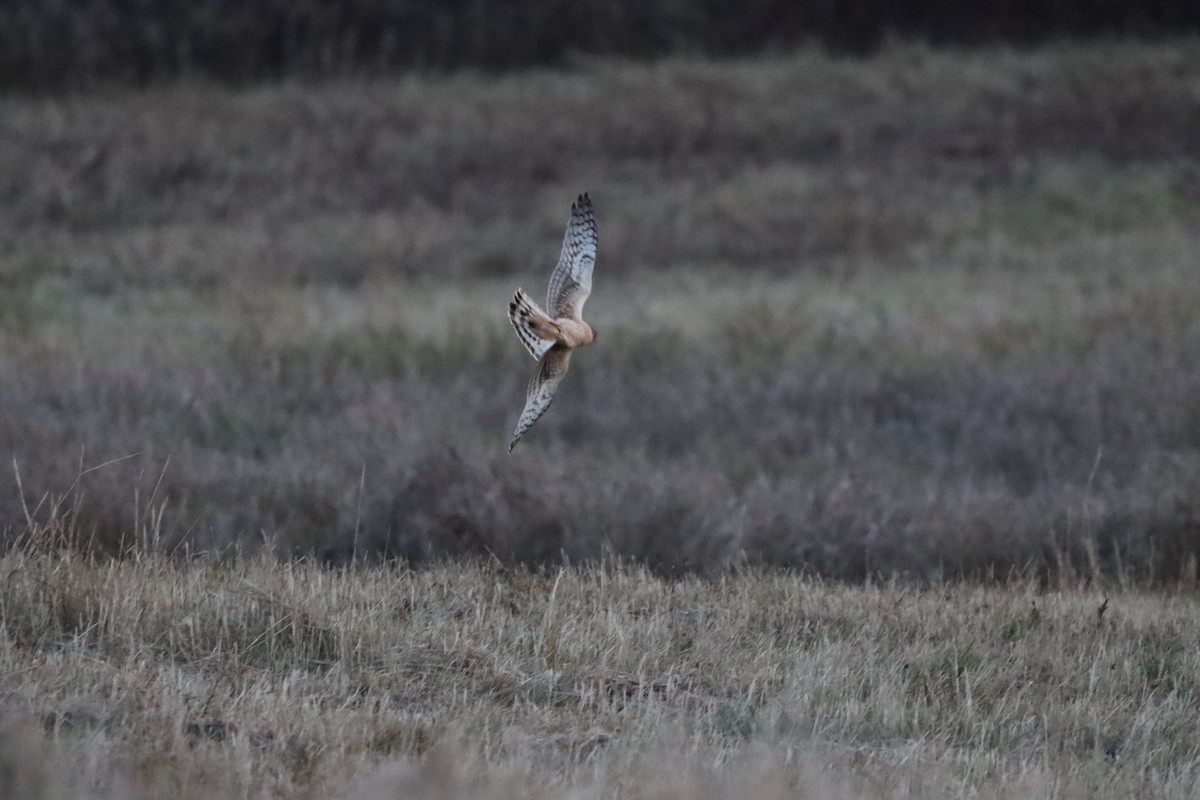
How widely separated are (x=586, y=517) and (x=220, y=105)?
1949cm

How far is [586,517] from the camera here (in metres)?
11.6

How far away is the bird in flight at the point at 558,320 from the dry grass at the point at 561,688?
99 centimetres

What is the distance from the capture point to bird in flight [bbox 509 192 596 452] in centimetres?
602

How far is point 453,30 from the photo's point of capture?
3234 cm

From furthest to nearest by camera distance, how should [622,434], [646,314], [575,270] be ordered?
1. [646,314]
2. [622,434]
3. [575,270]

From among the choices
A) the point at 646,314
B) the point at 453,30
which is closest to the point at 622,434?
the point at 646,314

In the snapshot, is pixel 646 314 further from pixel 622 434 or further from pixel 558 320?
pixel 558 320

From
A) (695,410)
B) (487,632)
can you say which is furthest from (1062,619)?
(695,410)

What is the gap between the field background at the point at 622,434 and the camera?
571cm

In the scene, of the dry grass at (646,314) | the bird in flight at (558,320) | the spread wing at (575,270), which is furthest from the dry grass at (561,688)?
the dry grass at (646,314)

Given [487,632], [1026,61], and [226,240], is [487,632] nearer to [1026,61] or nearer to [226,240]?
[226,240]

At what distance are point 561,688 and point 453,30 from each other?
2767cm

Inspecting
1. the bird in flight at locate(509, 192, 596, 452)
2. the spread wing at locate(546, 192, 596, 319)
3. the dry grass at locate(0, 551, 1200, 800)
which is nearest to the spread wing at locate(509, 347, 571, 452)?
the bird in flight at locate(509, 192, 596, 452)

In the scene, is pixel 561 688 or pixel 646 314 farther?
pixel 646 314
